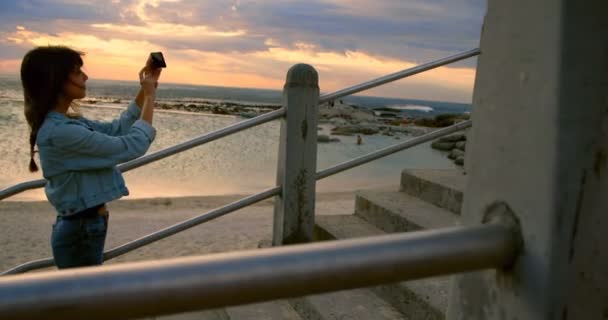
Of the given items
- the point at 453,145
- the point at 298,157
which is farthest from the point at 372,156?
the point at 453,145

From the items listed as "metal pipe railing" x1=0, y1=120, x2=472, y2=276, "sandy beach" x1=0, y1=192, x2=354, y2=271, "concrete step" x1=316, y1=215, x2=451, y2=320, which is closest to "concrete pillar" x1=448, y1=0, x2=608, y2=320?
"concrete step" x1=316, y1=215, x2=451, y2=320

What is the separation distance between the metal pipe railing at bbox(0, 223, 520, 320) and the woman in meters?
1.74

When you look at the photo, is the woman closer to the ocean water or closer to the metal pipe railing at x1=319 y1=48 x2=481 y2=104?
the metal pipe railing at x1=319 y1=48 x2=481 y2=104

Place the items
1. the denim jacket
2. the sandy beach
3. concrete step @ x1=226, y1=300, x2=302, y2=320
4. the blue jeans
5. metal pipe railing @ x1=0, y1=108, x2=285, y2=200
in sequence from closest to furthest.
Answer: the denim jacket → the blue jeans → metal pipe railing @ x1=0, y1=108, x2=285, y2=200 → concrete step @ x1=226, y1=300, x2=302, y2=320 → the sandy beach

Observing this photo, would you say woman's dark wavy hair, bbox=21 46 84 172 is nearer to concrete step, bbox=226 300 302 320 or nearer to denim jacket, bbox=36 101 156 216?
denim jacket, bbox=36 101 156 216

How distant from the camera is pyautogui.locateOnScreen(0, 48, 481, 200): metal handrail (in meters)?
2.64

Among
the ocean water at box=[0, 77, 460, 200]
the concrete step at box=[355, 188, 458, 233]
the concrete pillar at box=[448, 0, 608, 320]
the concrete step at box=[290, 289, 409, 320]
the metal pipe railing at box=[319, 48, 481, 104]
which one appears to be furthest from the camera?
the ocean water at box=[0, 77, 460, 200]

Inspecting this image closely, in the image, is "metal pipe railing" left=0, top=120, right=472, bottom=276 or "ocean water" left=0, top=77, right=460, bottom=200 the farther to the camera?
"ocean water" left=0, top=77, right=460, bottom=200

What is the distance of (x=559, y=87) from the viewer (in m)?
0.63

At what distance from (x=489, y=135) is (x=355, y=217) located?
10.1 ft

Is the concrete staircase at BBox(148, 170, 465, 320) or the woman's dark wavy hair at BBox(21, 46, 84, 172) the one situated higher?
the woman's dark wavy hair at BBox(21, 46, 84, 172)

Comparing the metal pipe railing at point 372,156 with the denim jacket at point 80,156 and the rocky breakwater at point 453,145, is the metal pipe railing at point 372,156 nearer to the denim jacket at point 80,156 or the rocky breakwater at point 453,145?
the denim jacket at point 80,156

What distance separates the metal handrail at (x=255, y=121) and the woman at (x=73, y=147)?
0.32 m

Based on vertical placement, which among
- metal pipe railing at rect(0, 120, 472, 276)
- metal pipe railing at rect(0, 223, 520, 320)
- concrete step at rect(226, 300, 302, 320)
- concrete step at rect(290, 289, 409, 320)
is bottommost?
concrete step at rect(226, 300, 302, 320)
